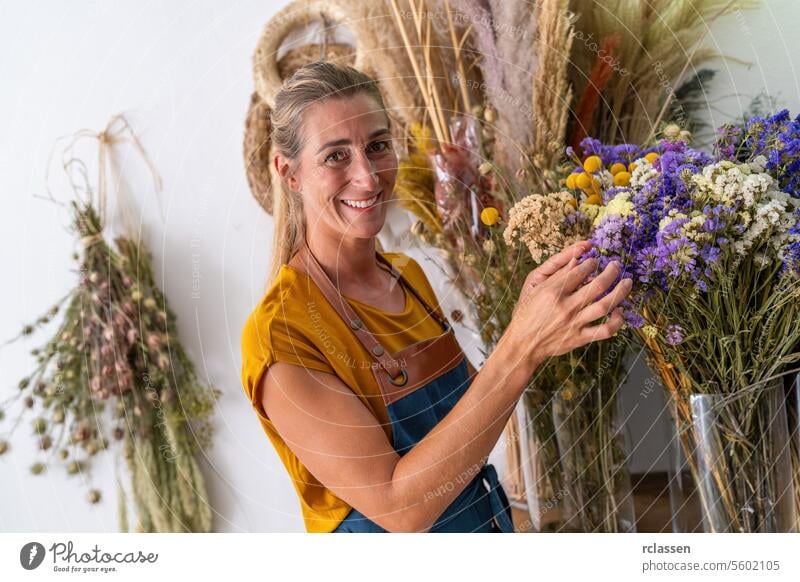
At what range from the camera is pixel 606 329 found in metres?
0.62

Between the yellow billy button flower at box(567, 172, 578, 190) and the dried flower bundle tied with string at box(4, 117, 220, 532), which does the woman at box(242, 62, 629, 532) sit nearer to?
the yellow billy button flower at box(567, 172, 578, 190)

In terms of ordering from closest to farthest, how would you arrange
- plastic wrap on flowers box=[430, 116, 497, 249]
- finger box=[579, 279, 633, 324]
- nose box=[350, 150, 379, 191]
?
1. finger box=[579, 279, 633, 324]
2. nose box=[350, 150, 379, 191]
3. plastic wrap on flowers box=[430, 116, 497, 249]

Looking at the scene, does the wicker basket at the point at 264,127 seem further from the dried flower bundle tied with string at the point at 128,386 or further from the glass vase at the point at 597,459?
the glass vase at the point at 597,459

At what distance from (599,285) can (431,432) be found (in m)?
0.17

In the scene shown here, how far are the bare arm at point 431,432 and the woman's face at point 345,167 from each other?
15 centimetres

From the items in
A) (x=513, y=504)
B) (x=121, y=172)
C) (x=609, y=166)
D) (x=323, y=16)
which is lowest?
(x=513, y=504)

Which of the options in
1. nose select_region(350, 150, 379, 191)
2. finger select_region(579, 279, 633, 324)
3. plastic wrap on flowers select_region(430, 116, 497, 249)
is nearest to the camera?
finger select_region(579, 279, 633, 324)

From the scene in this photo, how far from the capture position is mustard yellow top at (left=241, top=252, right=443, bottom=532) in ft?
2.19

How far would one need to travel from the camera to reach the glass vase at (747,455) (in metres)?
0.66

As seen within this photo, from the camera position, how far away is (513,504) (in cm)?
94

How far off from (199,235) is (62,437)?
28 cm

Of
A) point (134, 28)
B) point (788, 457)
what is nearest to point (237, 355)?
point (134, 28)

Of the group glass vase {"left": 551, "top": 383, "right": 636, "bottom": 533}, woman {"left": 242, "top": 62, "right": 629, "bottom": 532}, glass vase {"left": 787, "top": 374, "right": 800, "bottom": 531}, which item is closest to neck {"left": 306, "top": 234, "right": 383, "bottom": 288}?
woman {"left": 242, "top": 62, "right": 629, "bottom": 532}
